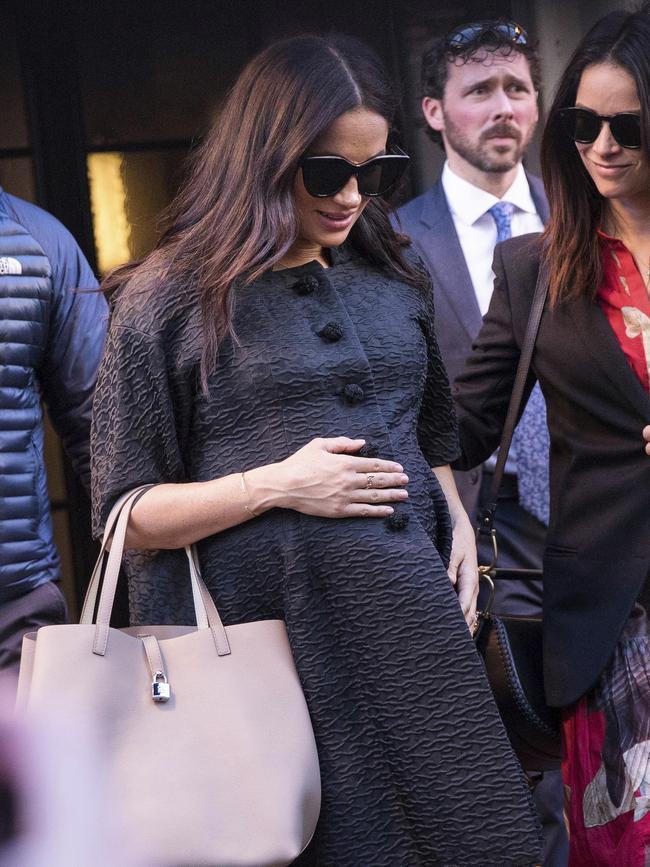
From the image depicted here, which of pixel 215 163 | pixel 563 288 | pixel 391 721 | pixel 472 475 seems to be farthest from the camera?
pixel 472 475

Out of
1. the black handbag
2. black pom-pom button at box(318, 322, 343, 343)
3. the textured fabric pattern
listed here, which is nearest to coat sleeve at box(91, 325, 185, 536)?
the textured fabric pattern

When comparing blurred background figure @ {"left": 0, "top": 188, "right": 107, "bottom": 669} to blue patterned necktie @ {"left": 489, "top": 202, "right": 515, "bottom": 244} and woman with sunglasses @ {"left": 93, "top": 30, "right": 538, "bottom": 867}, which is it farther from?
blue patterned necktie @ {"left": 489, "top": 202, "right": 515, "bottom": 244}

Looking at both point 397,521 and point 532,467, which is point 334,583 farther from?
point 532,467

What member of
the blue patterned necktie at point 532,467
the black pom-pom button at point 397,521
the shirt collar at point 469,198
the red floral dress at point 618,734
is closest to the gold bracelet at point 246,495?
the black pom-pom button at point 397,521

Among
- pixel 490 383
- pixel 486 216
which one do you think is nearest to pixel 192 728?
pixel 490 383

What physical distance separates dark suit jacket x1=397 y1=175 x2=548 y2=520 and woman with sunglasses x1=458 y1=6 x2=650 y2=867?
3.74 ft

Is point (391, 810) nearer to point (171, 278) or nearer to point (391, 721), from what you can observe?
point (391, 721)

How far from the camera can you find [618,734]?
3221mm

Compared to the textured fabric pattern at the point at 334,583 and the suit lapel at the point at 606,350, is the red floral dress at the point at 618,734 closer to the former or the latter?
the suit lapel at the point at 606,350

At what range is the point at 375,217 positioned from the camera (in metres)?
3.14

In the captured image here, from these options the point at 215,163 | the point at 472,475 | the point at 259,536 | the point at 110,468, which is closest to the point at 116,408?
the point at 110,468

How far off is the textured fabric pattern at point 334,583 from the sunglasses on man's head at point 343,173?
0.23m

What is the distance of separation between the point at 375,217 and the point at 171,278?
21.1 inches

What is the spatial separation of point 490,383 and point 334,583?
0.98m
